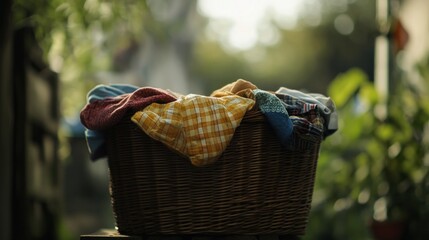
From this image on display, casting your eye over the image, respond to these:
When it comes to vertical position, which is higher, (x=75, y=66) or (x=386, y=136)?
(x=75, y=66)

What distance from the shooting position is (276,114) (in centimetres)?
321

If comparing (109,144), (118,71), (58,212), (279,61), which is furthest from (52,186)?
(279,61)

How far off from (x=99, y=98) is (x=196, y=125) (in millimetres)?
500

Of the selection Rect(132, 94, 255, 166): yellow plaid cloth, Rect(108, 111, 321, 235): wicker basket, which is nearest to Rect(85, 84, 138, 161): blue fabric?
Rect(108, 111, 321, 235): wicker basket

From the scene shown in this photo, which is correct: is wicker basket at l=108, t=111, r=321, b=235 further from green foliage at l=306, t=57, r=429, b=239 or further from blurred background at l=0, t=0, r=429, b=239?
green foliage at l=306, t=57, r=429, b=239

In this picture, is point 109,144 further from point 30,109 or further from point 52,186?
Result: point 52,186

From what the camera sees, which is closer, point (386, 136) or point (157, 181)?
point (157, 181)

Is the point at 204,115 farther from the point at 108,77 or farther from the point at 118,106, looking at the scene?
the point at 108,77

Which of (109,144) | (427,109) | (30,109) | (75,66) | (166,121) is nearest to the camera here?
(166,121)

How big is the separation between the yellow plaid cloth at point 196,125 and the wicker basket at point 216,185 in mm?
76

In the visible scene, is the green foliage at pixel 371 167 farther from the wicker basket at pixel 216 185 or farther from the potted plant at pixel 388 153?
the wicker basket at pixel 216 185

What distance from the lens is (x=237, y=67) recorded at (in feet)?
163

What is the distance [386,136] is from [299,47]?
122 ft

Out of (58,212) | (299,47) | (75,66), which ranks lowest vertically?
(58,212)
